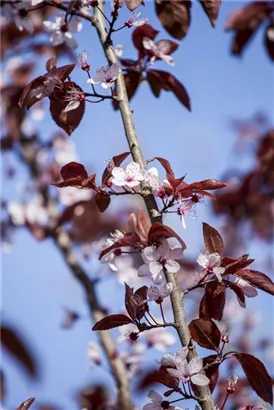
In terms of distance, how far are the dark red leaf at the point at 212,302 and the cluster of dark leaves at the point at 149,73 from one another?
1.59 feet

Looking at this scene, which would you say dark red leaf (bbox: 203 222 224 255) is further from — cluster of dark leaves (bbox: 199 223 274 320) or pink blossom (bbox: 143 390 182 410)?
pink blossom (bbox: 143 390 182 410)

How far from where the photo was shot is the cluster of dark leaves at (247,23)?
2.04 m

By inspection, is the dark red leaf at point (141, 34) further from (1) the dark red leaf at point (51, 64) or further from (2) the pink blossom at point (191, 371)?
(2) the pink blossom at point (191, 371)

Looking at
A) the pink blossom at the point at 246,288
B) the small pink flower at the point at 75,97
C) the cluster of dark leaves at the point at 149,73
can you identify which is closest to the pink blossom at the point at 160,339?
the cluster of dark leaves at the point at 149,73

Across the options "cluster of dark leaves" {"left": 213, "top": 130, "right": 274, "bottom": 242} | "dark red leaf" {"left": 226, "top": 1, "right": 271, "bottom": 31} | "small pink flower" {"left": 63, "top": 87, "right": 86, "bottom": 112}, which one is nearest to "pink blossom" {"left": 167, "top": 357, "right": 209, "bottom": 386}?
"small pink flower" {"left": 63, "top": 87, "right": 86, "bottom": 112}

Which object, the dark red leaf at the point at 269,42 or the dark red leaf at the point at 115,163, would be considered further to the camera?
the dark red leaf at the point at 269,42

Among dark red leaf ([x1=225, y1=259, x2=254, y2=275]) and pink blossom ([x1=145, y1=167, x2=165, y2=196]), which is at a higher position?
pink blossom ([x1=145, y1=167, x2=165, y2=196])

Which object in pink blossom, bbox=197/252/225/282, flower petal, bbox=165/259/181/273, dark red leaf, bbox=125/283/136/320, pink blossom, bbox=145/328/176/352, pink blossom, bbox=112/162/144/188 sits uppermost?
→ pink blossom, bbox=112/162/144/188

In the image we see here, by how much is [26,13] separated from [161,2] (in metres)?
0.30

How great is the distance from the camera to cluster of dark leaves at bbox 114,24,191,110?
138 cm

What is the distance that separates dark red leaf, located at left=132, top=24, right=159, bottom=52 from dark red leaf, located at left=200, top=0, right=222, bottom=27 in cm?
13

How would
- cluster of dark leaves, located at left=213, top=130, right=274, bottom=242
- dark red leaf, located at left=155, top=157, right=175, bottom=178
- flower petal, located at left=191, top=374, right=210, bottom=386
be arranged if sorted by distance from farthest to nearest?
cluster of dark leaves, located at left=213, top=130, right=274, bottom=242 < dark red leaf, located at left=155, top=157, right=175, bottom=178 < flower petal, located at left=191, top=374, right=210, bottom=386

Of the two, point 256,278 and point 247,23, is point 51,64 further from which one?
point 247,23

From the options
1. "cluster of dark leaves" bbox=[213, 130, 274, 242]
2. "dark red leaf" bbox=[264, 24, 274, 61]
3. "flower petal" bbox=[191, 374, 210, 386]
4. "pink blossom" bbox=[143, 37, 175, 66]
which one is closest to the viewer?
"flower petal" bbox=[191, 374, 210, 386]
